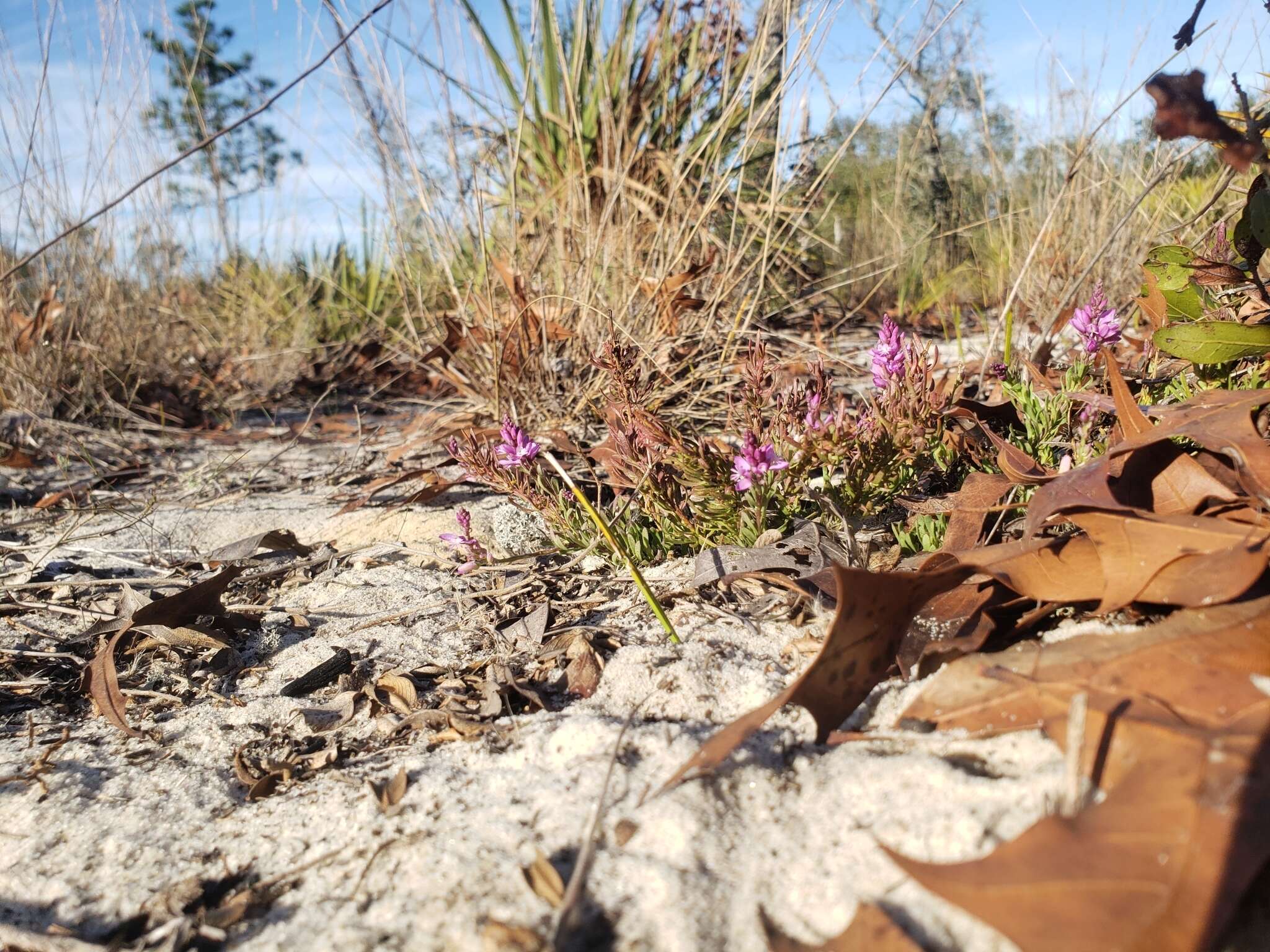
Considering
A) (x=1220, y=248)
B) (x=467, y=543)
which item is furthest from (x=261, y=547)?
(x=1220, y=248)

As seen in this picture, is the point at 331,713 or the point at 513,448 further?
the point at 513,448

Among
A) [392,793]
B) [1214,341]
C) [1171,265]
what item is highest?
[1171,265]

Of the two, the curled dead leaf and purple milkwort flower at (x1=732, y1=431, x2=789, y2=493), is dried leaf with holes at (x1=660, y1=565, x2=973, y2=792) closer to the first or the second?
the curled dead leaf

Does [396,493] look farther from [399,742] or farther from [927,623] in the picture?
[927,623]

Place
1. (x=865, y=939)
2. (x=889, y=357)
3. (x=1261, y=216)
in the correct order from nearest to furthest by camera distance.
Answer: (x=865, y=939)
(x=1261, y=216)
(x=889, y=357)

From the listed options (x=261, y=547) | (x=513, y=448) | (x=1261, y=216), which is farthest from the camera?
(x=261, y=547)

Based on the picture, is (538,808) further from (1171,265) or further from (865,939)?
(1171,265)
